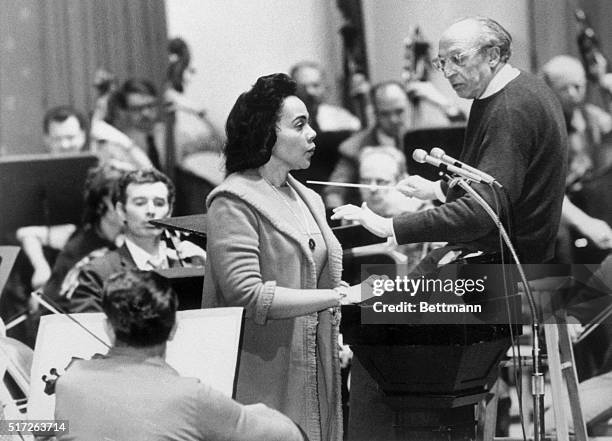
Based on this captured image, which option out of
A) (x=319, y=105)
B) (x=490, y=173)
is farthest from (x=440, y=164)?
(x=319, y=105)

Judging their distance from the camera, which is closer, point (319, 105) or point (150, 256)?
point (150, 256)

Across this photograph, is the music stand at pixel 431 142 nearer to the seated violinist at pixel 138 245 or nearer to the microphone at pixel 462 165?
the seated violinist at pixel 138 245

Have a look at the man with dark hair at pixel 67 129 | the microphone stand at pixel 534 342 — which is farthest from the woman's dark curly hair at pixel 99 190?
the microphone stand at pixel 534 342

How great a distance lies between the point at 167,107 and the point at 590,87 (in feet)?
7.30

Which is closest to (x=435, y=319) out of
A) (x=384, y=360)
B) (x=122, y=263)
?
(x=384, y=360)

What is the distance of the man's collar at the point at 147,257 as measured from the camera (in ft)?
13.4

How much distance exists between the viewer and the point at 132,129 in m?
6.01

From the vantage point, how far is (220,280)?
3070 mm

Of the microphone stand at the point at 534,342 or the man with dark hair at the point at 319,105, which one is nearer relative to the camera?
the microphone stand at the point at 534,342

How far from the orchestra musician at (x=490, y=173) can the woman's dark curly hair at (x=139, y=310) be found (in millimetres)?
760

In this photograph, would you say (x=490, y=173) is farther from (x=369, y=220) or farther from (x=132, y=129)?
(x=132, y=129)

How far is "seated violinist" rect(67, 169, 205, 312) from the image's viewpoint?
397 cm

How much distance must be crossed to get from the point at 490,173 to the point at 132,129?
3161mm

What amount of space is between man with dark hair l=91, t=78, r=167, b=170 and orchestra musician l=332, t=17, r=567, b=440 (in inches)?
108
